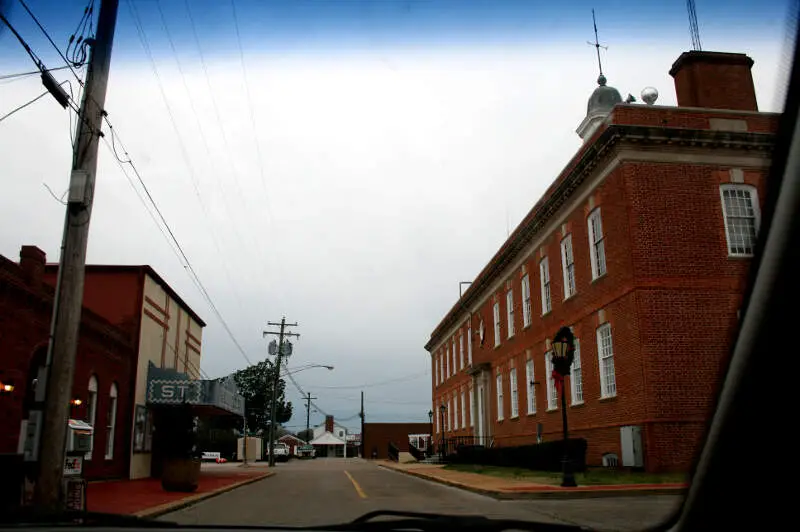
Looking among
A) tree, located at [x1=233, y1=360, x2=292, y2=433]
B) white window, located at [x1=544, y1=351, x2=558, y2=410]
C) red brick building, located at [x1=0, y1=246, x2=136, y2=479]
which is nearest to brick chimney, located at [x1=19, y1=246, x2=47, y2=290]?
red brick building, located at [x1=0, y1=246, x2=136, y2=479]

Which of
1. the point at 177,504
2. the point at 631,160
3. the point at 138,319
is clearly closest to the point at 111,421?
the point at 138,319

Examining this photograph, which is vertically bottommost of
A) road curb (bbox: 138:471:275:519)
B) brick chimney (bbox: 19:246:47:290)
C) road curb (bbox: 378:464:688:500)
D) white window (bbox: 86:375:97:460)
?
road curb (bbox: 138:471:275:519)

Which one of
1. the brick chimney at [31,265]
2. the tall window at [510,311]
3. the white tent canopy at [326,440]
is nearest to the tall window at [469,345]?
the tall window at [510,311]

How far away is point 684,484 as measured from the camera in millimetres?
2697

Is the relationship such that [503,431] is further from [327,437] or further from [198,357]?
[327,437]

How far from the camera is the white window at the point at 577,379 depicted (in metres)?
22.6

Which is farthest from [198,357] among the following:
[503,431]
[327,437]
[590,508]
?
[327,437]

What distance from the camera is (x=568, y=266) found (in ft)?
79.6

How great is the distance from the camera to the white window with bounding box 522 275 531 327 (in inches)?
1134

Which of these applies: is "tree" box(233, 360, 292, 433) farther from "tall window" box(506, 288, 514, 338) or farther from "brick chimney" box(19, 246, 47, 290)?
"brick chimney" box(19, 246, 47, 290)

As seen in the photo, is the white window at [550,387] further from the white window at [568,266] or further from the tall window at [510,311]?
the tall window at [510,311]

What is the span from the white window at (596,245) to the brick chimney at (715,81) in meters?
4.83

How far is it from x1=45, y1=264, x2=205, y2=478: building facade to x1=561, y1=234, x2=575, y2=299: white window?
581 inches

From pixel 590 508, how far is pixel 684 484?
9.31 meters
